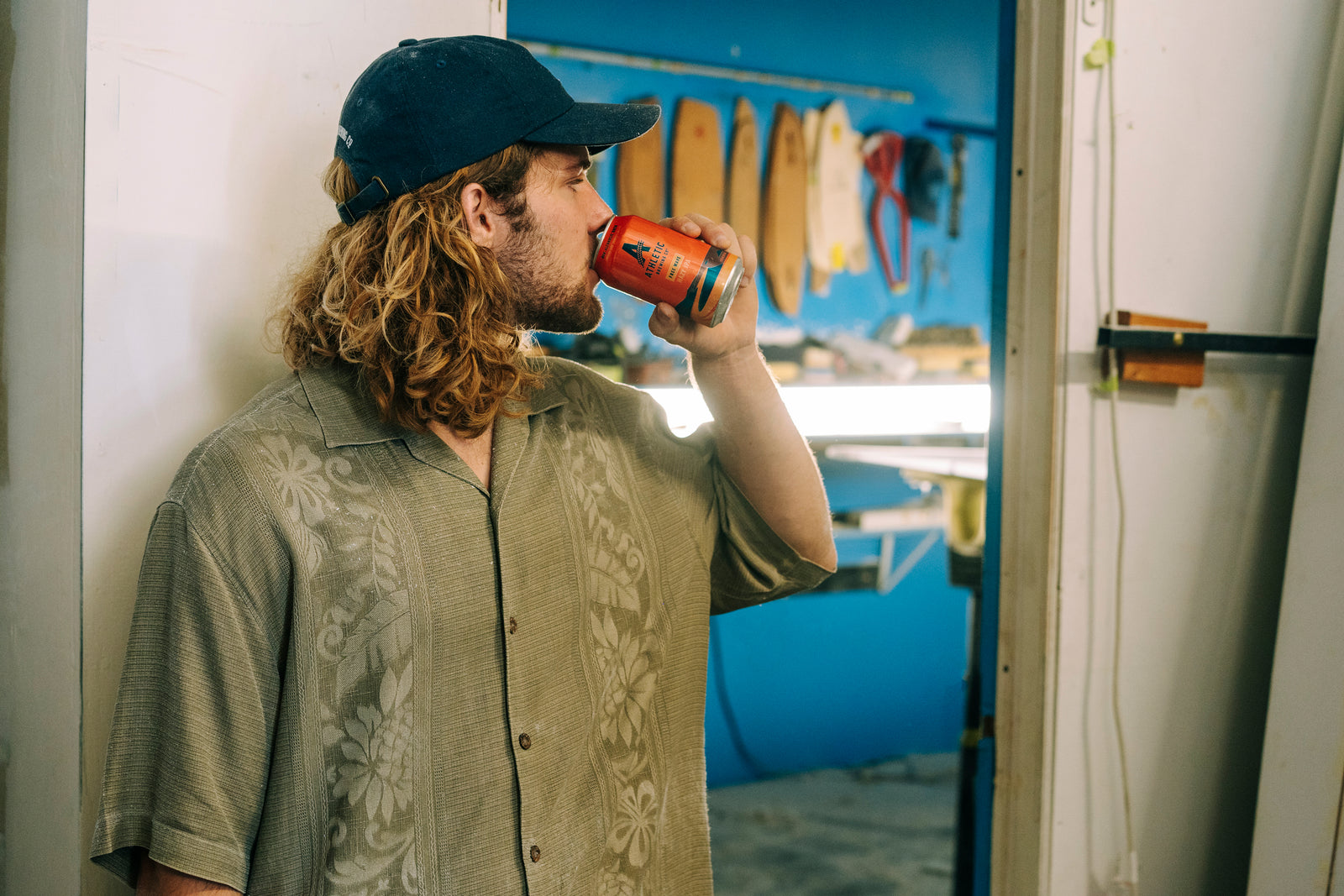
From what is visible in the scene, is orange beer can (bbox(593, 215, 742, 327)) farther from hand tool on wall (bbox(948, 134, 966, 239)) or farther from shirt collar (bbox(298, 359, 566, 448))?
hand tool on wall (bbox(948, 134, 966, 239))

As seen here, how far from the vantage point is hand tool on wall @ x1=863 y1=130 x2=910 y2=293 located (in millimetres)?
3656

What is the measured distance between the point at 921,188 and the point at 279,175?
3035 mm

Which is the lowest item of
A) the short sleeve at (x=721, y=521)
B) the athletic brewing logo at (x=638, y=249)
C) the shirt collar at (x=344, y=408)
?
the short sleeve at (x=721, y=521)

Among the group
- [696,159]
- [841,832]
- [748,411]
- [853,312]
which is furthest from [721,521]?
[853,312]

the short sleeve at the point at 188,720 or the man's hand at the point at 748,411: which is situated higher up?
the man's hand at the point at 748,411

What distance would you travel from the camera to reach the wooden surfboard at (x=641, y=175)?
3.23 m

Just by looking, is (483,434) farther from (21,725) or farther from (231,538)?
(21,725)

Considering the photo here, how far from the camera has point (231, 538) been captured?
914mm

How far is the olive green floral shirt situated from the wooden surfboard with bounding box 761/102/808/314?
2.49 metres

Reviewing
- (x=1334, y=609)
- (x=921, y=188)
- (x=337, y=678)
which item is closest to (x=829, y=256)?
(x=921, y=188)

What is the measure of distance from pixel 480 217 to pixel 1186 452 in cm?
120

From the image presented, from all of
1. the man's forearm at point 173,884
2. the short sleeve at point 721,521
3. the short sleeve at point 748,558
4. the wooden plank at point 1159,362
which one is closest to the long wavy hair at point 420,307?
the short sleeve at point 721,521

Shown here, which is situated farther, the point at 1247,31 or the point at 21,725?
the point at 1247,31

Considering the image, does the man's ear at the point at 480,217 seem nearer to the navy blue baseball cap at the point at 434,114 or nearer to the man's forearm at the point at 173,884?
the navy blue baseball cap at the point at 434,114
